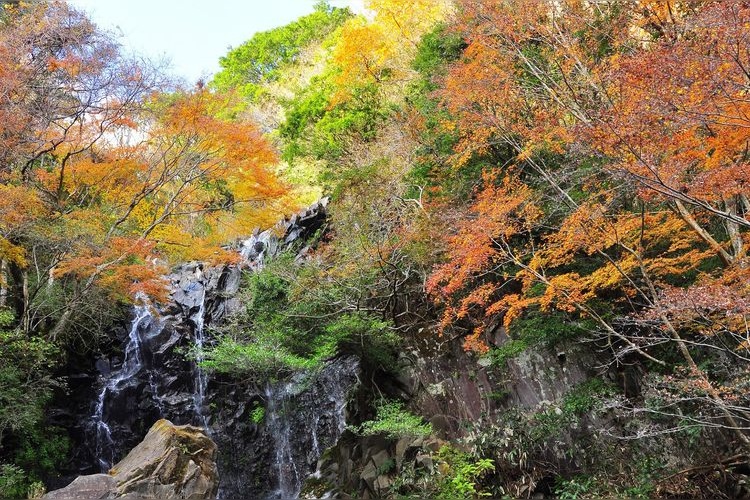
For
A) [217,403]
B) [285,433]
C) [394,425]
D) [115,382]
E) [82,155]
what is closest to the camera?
[394,425]

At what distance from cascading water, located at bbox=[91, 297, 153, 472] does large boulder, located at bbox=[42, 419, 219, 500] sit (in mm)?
3880

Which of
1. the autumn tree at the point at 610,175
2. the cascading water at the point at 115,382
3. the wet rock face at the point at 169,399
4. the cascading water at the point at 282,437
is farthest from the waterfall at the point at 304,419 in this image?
the cascading water at the point at 115,382

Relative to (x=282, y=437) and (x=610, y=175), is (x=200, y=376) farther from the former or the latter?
(x=610, y=175)

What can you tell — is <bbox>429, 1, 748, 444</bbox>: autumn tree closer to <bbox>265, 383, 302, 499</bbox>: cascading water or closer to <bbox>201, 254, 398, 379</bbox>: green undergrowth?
<bbox>201, 254, 398, 379</bbox>: green undergrowth

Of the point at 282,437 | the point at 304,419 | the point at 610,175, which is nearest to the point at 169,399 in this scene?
the point at 282,437

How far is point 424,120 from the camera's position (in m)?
14.7

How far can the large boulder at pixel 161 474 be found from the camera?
859 cm

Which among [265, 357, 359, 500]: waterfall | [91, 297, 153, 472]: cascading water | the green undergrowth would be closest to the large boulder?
the green undergrowth

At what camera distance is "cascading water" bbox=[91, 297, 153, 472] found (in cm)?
1290

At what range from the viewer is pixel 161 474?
29.6 feet

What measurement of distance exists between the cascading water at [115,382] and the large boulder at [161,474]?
3.88 meters

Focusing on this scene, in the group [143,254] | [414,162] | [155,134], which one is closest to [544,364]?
[414,162]

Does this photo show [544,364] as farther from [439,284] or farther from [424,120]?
[424,120]

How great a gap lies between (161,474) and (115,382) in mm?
6055
